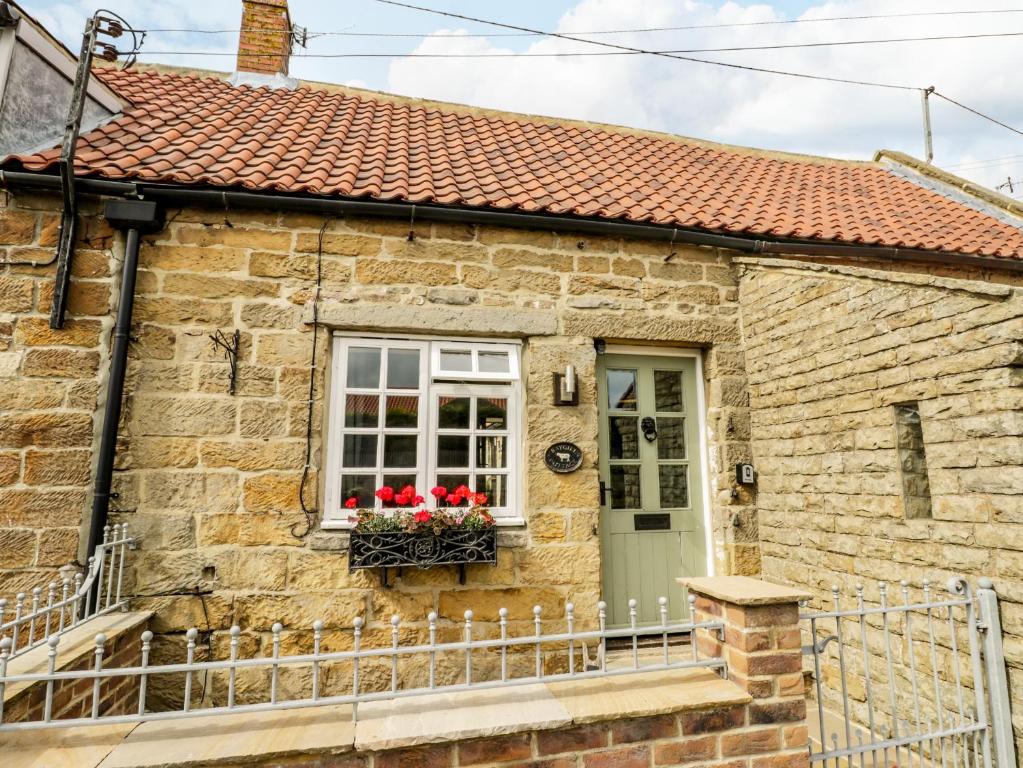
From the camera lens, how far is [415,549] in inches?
161

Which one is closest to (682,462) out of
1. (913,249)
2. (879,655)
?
A: (879,655)

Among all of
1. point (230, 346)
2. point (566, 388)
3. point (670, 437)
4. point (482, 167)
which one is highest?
point (482, 167)

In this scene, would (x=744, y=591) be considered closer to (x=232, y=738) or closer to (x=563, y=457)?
(x=563, y=457)

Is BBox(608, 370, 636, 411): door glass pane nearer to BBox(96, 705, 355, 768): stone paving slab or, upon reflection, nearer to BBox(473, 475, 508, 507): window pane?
BBox(473, 475, 508, 507): window pane

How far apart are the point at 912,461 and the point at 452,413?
11.2 feet

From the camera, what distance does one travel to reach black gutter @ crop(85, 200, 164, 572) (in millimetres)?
3857

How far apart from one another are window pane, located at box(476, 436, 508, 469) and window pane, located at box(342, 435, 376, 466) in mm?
859

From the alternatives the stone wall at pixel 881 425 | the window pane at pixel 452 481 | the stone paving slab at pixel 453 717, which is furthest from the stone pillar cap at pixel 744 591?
the window pane at pixel 452 481

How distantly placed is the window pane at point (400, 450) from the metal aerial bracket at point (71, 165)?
2.49 metres

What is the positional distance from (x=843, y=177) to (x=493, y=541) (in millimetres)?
7734

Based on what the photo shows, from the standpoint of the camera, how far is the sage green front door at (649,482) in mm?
4902

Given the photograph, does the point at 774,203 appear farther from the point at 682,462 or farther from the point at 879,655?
the point at 879,655

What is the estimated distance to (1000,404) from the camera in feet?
10.9

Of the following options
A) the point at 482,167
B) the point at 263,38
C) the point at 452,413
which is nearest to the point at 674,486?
the point at 452,413
